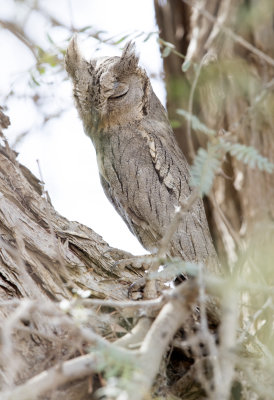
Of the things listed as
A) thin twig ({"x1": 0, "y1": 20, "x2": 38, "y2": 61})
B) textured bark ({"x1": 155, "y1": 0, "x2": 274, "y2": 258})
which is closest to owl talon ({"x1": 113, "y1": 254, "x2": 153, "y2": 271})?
textured bark ({"x1": 155, "y1": 0, "x2": 274, "y2": 258})

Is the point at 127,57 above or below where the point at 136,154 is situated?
above

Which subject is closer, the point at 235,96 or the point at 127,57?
the point at 127,57

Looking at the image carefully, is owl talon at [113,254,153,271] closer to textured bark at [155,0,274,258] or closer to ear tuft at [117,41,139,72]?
textured bark at [155,0,274,258]

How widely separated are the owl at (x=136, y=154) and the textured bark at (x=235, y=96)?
353mm

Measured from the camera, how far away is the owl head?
10.2ft

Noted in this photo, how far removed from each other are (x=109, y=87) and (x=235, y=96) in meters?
0.86

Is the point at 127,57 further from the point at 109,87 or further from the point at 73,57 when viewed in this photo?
the point at 73,57

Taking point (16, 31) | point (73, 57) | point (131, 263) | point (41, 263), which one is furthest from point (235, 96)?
point (41, 263)

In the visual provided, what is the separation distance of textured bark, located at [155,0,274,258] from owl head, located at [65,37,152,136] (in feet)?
1.11

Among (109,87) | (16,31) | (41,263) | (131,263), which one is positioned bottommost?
(41,263)

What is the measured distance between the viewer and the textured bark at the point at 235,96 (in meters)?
3.29

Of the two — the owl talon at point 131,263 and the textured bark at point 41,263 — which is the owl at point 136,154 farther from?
the textured bark at point 41,263

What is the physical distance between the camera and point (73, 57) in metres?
3.23

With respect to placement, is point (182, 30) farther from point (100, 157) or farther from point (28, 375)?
point (28, 375)
